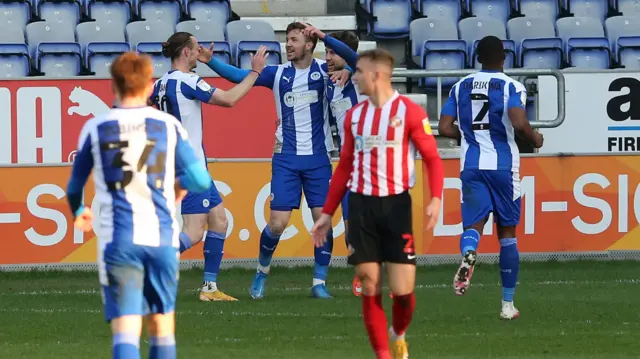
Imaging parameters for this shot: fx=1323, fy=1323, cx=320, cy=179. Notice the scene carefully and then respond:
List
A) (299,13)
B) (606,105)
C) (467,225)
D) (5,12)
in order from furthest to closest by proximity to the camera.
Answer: (299,13)
(5,12)
(606,105)
(467,225)

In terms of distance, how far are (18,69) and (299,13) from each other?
4429mm

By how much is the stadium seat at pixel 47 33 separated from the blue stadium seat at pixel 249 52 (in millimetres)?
2107

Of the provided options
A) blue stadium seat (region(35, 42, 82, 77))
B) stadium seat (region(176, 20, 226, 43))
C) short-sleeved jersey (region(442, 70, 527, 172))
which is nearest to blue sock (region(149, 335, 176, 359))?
short-sleeved jersey (region(442, 70, 527, 172))

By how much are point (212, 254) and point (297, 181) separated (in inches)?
37.0

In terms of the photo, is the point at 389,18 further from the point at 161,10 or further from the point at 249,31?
the point at 161,10

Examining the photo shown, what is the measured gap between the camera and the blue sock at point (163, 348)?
20.3ft

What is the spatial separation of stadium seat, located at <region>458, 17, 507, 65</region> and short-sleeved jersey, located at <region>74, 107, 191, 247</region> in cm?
1188

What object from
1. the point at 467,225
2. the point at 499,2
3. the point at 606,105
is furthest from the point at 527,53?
the point at 467,225

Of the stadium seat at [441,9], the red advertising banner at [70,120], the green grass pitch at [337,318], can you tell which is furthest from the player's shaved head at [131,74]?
the stadium seat at [441,9]

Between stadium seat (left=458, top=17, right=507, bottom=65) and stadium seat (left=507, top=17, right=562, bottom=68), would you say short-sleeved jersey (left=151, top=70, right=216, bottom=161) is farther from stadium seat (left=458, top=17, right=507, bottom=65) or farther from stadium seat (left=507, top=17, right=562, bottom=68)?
stadium seat (left=507, top=17, right=562, bottom=68)

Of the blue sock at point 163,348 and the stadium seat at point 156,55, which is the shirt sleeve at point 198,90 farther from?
the stadium seat at point 156,55

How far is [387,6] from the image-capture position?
59.1ft

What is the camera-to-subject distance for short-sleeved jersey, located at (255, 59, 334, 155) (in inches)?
434

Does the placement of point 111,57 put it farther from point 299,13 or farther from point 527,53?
point 527,53
